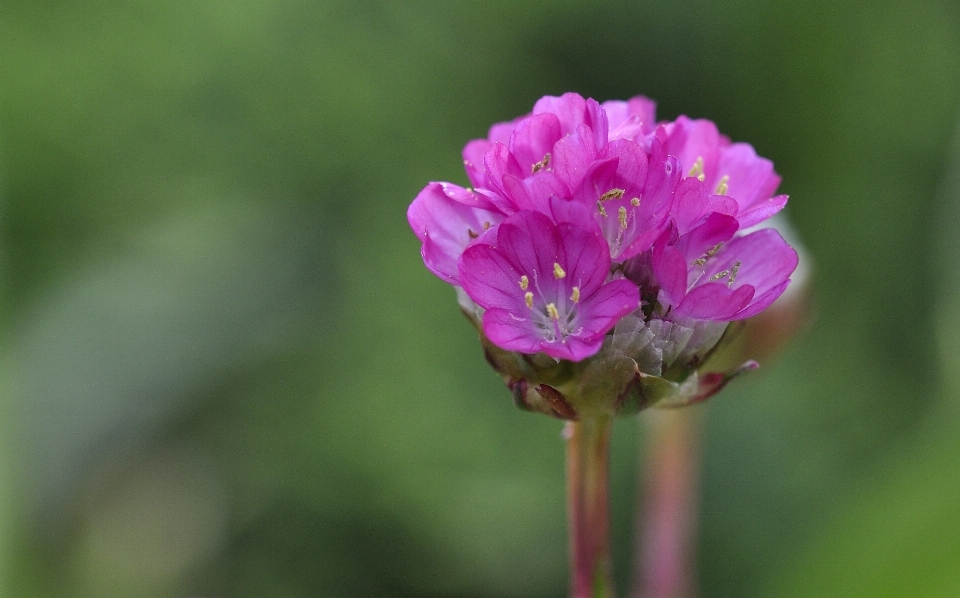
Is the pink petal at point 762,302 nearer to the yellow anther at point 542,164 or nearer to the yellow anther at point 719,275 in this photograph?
the yellow anther at point 719,275

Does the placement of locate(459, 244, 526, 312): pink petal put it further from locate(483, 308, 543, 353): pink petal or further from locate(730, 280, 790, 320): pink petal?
locate(730, 280, 790, 320): pink petal

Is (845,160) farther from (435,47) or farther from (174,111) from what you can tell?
(174,111)

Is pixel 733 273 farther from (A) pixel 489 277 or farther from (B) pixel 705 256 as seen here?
(A) pixel 489 277

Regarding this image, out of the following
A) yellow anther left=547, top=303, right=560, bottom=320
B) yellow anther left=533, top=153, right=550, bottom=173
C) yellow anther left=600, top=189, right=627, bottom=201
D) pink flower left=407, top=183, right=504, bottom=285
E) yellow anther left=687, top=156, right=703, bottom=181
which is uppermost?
yellow anther left=533, top=153, right=550, bottom=173

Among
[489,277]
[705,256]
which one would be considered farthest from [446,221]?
[705,256]

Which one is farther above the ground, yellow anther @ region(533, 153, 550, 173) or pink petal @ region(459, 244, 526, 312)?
yellow anther @ region(533, 153, 550, 173)

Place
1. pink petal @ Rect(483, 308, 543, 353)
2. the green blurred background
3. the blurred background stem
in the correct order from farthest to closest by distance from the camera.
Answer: the green blurred background → the blurred background stem → pink petal @ Rect(483, 308, 543, 353)

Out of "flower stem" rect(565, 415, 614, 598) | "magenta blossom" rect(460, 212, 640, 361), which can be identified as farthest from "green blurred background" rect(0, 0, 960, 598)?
"magenta blossom" rect(460, 212, 640, 361)
